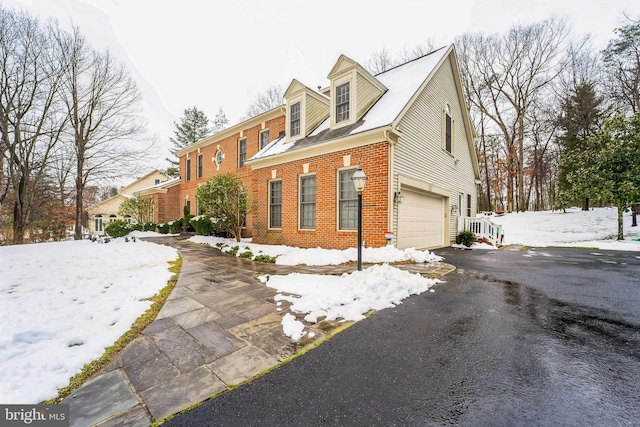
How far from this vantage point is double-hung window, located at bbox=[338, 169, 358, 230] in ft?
26.0

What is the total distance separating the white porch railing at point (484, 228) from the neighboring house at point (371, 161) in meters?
0.73

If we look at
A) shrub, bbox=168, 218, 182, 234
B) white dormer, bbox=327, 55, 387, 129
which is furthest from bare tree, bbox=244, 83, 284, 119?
white dormer, bbox=327, 55, 387, 129

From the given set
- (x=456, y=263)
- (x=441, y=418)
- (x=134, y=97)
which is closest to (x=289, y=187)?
(x=456, y=263)

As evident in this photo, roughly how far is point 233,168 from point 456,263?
13493 millimetres

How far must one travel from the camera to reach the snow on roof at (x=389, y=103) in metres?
7.75

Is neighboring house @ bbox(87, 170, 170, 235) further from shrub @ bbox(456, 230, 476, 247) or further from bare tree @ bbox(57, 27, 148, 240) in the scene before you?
shrub @ bbox(456, 230, 476, 247)

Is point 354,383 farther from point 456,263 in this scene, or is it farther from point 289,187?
point 289,187

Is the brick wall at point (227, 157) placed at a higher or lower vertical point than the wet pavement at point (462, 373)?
higher

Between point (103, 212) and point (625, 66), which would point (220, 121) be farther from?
point (625, 66)

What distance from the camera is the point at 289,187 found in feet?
31.7

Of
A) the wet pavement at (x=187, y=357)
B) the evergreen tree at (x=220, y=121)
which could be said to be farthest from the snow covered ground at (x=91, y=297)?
the evergreen tree at (x=220, y=121)

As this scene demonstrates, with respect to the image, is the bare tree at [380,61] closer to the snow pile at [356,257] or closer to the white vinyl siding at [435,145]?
the white vinyl siding at [435,145]

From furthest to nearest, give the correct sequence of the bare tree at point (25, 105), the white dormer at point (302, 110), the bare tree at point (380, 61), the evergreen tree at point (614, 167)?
the bare tree at point (380, 61) → the bare tree at point (25, 105) → the evergreen tree at point (614, 167) → the white dormer at point (302, 110)

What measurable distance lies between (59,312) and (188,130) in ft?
107
